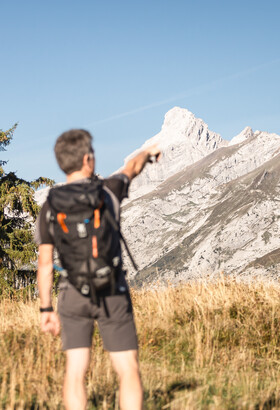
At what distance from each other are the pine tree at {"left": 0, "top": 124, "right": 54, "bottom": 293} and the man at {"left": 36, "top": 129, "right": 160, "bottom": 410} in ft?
52.1

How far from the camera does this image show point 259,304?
6480 millimetres

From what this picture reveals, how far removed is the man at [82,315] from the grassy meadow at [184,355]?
1.81 feet

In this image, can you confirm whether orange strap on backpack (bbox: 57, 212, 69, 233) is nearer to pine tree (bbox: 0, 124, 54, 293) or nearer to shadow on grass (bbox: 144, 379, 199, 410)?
shadow on grass (bbox: 144, 379, 199, 410)

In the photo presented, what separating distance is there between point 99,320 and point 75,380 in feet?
1.33

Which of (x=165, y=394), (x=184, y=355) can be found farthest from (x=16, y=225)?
(x=165, y=394)

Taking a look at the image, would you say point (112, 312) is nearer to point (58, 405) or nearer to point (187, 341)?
point (58, 405)

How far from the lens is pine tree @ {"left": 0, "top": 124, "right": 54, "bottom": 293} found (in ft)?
61.2

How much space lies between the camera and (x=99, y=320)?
2.92 metres

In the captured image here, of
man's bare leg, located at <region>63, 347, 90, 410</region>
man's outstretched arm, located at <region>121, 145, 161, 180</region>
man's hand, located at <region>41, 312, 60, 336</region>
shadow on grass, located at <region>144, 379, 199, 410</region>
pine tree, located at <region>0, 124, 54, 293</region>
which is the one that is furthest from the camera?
pine tree, located at <region>0, 124, 54, 293</region>

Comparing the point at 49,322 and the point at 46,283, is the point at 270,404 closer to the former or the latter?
the point at 49,322

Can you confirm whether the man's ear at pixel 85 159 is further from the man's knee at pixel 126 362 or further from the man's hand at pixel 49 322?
the man's knee at pixel 126 362

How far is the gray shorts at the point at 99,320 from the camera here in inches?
113

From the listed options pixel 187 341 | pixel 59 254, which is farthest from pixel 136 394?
pixel 187 341

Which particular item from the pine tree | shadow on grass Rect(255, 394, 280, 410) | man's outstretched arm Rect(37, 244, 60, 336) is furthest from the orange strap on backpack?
the pine tree
